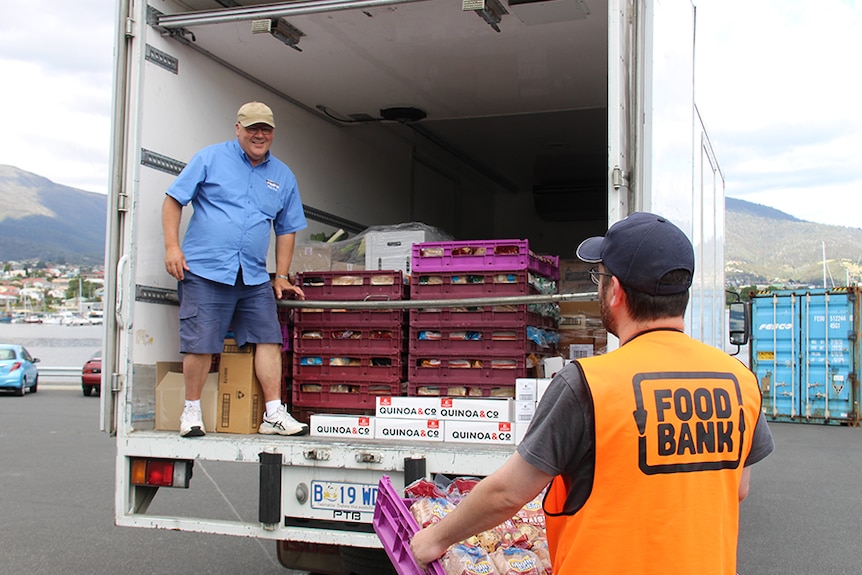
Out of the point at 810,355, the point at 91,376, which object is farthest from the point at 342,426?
the point at 91,376

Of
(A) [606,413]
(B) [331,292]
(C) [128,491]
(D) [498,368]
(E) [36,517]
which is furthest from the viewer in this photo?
(E) [36,517]

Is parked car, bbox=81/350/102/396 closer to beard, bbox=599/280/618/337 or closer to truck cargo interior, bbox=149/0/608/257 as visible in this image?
truck cargo interior, bbox=149/0/608/257

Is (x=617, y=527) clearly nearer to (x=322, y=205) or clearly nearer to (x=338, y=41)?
(x=338, y=41)

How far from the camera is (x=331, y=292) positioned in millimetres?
4879

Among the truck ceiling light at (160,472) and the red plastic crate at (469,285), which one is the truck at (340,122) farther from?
the red plastic crate at (469,285)

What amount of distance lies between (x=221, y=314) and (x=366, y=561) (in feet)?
4.73

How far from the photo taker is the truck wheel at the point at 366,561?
13.9ft

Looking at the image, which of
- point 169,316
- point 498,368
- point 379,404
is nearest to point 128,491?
point 169,316

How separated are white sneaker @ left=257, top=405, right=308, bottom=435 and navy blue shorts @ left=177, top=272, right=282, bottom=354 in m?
0.40

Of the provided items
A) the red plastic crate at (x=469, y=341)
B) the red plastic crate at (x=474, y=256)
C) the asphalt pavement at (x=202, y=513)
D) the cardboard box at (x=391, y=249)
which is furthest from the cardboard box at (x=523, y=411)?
the asphalt pavement at (x=202, y=513)

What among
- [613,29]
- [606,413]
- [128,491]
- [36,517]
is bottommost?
[36,517]

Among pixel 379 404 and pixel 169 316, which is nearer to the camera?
pixel 379 404

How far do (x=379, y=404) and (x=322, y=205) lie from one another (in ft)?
7.24

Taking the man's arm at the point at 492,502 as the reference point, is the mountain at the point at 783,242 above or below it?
above
